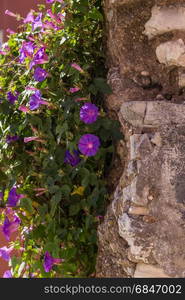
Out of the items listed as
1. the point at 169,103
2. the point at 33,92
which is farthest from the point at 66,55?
the point at 169,103

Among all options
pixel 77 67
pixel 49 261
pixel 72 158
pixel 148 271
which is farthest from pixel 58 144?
pixel 148 271

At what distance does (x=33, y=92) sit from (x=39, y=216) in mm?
474

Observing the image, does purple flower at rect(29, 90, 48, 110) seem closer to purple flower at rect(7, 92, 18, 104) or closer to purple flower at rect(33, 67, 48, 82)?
purple flower at rect(33, 67, 48, 82)

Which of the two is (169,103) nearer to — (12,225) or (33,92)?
(33,92)

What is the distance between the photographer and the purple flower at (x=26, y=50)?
232cm

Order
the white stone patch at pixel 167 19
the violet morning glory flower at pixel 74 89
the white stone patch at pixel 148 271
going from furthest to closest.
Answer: the violet morning glory flower at pixel 74 89
the white stone patch at pixel 167 19
the white stone patch at pixel 148 271

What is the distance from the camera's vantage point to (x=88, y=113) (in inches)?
80.6

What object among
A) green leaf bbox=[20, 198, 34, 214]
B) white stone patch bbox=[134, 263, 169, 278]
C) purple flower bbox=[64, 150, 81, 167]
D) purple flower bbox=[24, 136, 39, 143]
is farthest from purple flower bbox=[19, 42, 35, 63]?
white stone patch bbox=[134, 263, 169, 278]

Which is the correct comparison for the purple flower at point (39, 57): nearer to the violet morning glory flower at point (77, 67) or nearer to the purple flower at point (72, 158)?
the violet morning glory flower at point (77, 67)

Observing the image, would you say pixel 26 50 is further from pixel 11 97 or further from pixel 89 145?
pixel 89 145

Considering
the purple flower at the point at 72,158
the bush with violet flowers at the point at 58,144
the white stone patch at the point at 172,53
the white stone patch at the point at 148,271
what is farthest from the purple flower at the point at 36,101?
the white stone patch at the point at 148,271

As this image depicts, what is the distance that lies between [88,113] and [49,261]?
22.2 inches

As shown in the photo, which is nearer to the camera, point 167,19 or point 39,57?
point 167,19

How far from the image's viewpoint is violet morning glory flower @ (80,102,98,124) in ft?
6.69
